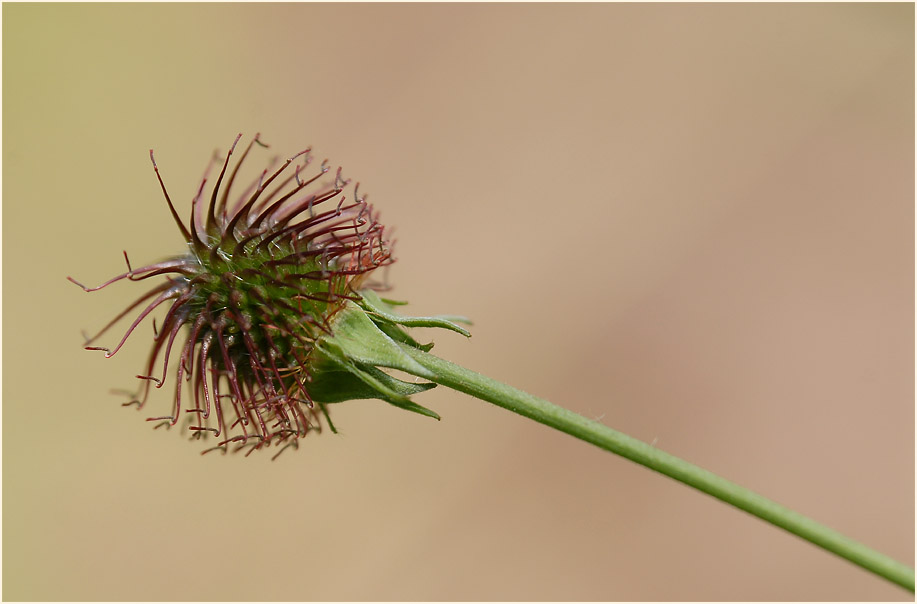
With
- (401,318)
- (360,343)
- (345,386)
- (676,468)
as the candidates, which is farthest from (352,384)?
(676,468)

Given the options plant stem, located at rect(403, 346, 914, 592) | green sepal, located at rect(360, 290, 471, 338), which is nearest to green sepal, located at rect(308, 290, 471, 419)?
green sepal, located at rect(360, 290, 471, 338)

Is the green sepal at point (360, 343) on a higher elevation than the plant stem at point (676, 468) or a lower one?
A: higher

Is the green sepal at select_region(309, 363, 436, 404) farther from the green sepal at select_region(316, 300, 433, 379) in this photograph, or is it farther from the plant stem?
the plant stem

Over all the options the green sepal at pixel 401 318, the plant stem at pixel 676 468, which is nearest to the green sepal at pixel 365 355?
the green sepal at pixel 401 318

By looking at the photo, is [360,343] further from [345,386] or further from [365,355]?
[345,386]

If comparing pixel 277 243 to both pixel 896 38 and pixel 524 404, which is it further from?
pixel 896 38

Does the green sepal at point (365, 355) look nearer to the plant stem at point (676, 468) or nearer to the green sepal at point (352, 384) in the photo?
the green sepal at point (352, 384)

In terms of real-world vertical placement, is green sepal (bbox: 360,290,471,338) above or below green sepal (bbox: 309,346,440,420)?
above

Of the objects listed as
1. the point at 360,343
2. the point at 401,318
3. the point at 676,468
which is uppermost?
the point at 401,318
